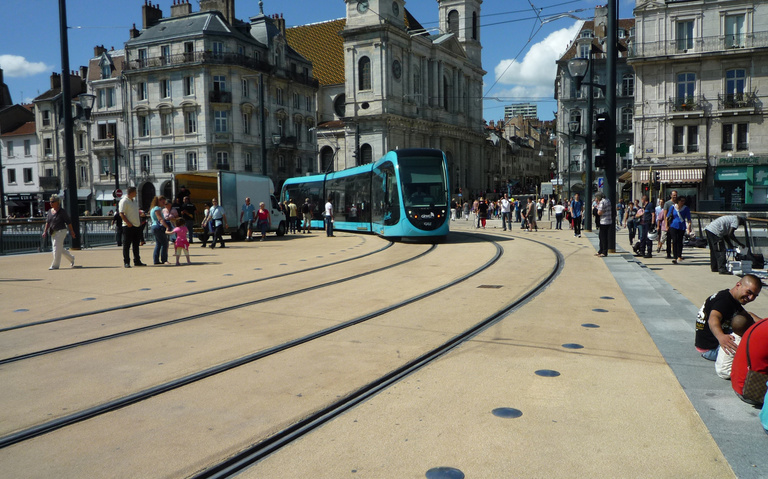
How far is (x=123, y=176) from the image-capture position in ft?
169

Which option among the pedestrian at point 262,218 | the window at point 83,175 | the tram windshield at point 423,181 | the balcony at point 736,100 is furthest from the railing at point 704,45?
the window at point 83,175

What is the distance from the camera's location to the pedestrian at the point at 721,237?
12.1 meters

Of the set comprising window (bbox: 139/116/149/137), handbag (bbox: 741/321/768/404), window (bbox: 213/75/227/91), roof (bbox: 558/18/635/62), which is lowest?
handbag (bbox: 741/321/768/404)

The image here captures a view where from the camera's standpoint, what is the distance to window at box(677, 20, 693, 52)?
1454 inches

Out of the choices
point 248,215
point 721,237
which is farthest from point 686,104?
point 721,237

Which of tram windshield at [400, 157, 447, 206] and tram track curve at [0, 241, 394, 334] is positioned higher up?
tram windshield at [400, 157, 447, 206]

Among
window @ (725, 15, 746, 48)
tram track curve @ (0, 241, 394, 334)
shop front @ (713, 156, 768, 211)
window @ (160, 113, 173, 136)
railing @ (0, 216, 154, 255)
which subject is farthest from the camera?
window @ (160, 113, 173, 136)

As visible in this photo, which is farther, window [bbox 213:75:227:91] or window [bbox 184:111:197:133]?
window [bbox 184:111:197:133]

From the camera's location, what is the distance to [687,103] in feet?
122

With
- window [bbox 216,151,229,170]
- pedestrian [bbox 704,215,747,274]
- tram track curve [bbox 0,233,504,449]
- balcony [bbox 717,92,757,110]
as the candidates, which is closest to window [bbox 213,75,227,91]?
window [bbox 216,151,229,170]

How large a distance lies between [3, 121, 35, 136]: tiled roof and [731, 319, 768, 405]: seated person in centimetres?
6545

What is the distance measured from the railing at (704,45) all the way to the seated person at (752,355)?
36.9 metres

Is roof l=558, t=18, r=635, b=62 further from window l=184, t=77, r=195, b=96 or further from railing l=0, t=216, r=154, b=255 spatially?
railing l=0, t=216, r=154, b=255

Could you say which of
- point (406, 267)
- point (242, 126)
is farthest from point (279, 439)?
point (242, 126)
